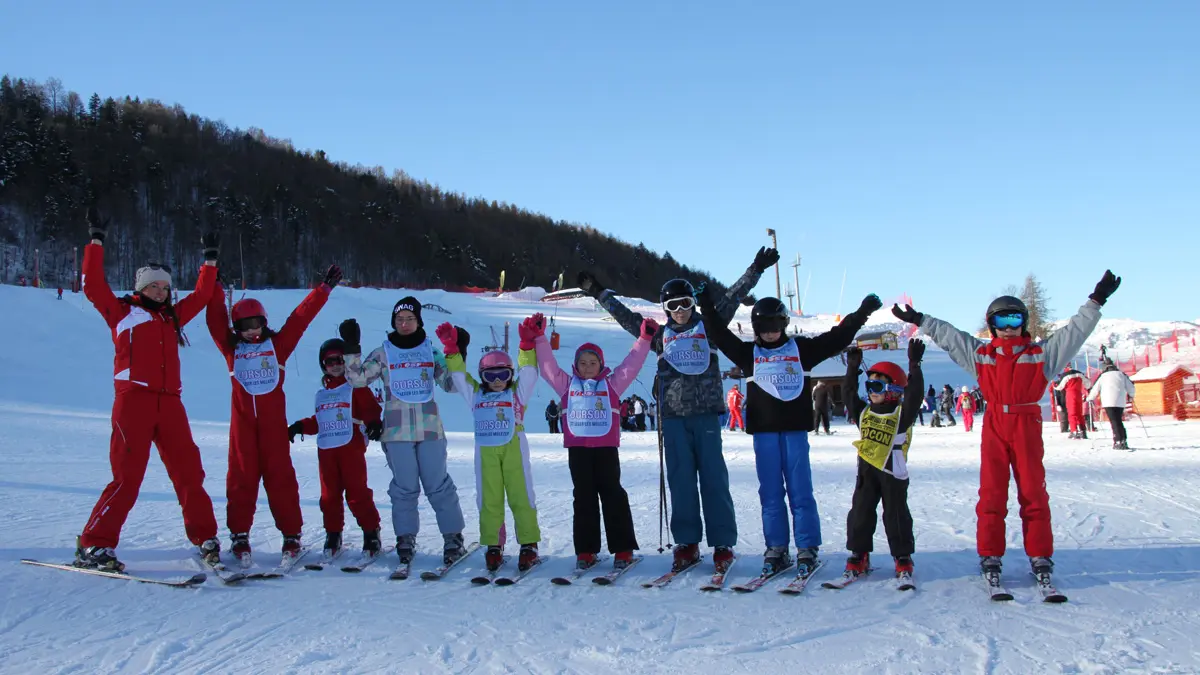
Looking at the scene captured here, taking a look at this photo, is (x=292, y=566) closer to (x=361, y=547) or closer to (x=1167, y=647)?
(x=361, y=547)

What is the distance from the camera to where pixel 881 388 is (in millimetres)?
4156

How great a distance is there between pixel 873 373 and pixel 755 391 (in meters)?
0.61

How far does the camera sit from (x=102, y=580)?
12.8 ft

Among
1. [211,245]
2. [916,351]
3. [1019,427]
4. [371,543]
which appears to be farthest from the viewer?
[211,245]

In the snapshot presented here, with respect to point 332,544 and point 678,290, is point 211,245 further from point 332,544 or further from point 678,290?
point 678,290

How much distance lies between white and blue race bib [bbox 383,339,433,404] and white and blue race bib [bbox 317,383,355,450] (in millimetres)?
372

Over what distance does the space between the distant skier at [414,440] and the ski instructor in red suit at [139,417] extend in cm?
96

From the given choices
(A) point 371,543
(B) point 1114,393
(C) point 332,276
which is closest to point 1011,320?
(A) point 371,543

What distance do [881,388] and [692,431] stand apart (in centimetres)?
99

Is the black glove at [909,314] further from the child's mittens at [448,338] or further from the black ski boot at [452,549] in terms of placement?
the black ski boot at [452,549]

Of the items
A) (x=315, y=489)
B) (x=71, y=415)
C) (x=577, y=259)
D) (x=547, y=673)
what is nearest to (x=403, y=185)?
(x=577, y=259)

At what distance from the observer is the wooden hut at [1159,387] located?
20109 millimetres

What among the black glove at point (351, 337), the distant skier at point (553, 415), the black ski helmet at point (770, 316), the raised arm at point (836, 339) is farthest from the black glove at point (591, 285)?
the distant skier at point (553, 415)

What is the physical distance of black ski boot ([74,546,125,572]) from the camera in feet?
13.1
